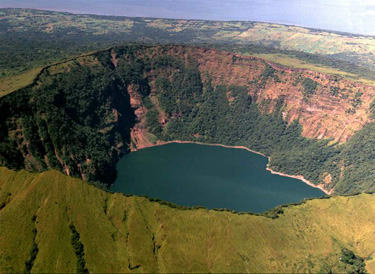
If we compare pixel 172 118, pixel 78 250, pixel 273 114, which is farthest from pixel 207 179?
pixel 78 250

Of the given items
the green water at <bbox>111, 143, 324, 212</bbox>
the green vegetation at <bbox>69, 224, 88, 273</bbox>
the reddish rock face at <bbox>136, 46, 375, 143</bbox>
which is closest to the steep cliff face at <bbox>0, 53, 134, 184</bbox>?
the green water at <bbox>111, 143, 324, 212</bbox>

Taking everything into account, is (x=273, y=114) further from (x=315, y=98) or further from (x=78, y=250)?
(x=78, y=250)

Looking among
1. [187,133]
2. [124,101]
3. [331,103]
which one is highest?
[331,103]

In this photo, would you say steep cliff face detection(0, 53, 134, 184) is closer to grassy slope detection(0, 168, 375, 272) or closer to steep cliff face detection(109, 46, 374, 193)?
steep cliff face detection(109, 46, 374, 193)

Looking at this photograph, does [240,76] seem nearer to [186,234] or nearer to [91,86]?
[91,86]

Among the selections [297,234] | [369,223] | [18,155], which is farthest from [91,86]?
[369,223]

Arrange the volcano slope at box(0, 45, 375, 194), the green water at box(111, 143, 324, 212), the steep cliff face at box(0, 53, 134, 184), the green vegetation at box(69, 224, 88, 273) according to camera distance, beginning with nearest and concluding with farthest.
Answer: the green vegetation at box(69, 224, 88, 273), the steep cliff face at box(0, 53, 134, 184), the volcano slope at box(0, 45, 375, 194), the green water at box(111, 143, 324, 212)
